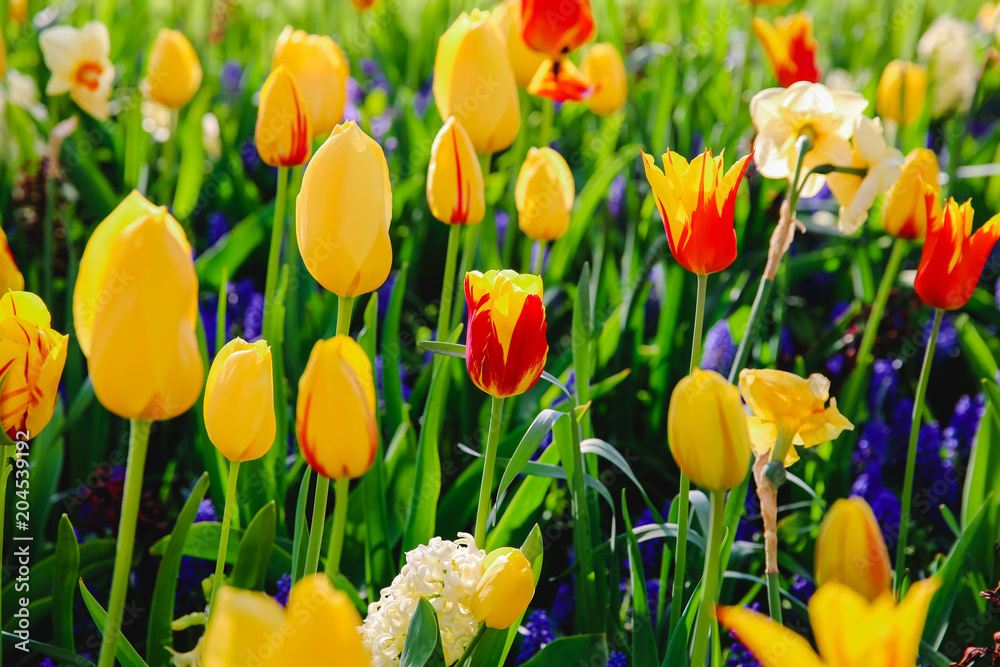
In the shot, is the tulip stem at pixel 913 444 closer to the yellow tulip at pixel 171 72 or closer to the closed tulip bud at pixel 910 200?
the closed tulip bud at pixel 910 200

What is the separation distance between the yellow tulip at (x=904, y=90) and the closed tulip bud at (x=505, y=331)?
176 centimetres

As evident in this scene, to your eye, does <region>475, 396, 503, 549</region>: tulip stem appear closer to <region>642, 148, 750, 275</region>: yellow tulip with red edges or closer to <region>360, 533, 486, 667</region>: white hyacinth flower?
<region>360, 533, 486, 667</region>: white hyacinth flower

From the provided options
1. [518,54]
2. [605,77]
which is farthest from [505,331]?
[605,77]

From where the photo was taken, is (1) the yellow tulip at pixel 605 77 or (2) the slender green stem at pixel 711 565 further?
(1) the yellow tulip at pixel 605 77

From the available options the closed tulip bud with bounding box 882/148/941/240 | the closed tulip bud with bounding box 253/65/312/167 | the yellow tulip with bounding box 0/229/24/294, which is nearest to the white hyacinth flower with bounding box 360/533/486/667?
the yellow tulip with bounding box 0/229/24/294

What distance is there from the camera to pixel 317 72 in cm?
130

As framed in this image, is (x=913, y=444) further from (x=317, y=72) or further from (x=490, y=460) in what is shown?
(x=317, y=72)

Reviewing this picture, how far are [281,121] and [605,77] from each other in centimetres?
105

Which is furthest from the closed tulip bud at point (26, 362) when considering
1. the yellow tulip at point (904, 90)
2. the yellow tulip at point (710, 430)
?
the yellow tulip at point (904, 90)

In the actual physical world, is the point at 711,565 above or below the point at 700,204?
below

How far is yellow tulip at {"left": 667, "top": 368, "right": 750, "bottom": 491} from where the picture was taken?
25.4 inches

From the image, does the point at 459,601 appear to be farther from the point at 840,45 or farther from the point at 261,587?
the point at 840,45

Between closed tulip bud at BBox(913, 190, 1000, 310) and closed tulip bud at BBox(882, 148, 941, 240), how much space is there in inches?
12.1

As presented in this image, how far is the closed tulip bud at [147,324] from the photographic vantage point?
59cm
